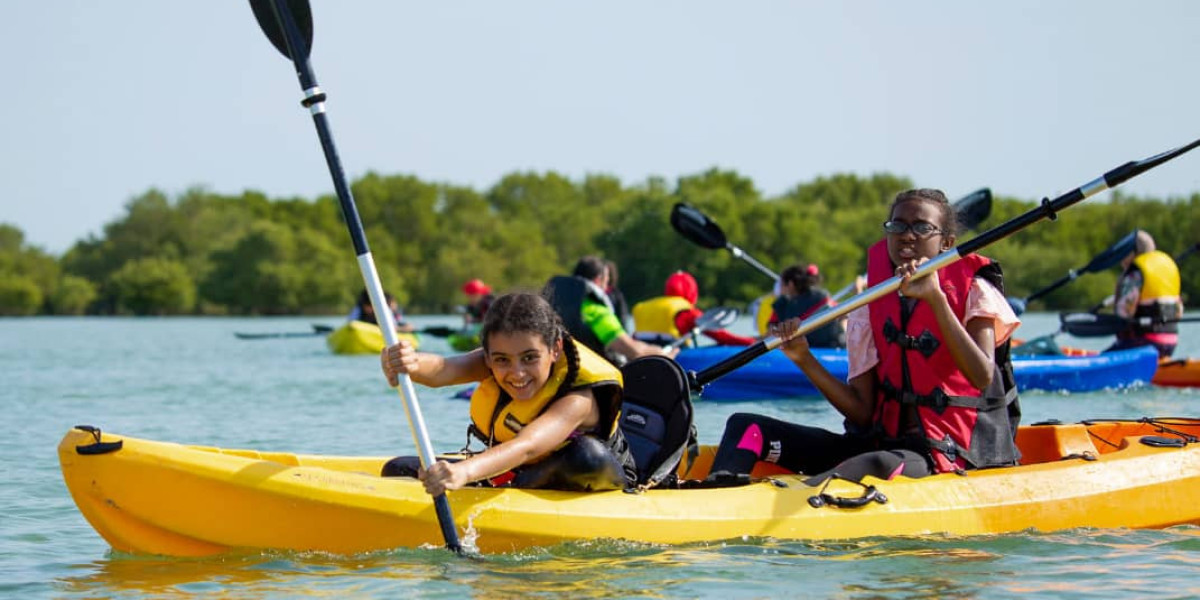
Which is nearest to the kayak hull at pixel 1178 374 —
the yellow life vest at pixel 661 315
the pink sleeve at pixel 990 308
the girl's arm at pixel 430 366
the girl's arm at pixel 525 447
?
the yellow life vest at pixel 661 315

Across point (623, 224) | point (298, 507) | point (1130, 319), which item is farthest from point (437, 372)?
point (623, 224)

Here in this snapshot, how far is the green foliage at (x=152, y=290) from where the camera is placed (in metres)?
54.1

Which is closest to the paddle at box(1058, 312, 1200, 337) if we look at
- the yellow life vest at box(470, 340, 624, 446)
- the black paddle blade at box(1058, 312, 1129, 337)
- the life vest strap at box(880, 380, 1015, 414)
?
the black paddle blade at box(1058, 312, 1129, 337)

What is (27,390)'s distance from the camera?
495 inches

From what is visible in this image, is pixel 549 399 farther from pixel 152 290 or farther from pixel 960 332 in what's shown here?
pixel 152 290

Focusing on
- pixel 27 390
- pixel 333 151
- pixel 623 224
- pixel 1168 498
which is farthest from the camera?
pixel 623 224

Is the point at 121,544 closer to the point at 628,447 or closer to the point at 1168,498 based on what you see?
the point at 628,447

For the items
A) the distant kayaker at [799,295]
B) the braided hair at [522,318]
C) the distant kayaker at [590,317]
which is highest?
the distant kayaker at [799,295]

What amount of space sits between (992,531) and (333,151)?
2.43m

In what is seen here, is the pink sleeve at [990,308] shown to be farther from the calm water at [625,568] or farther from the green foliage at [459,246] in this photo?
the green foliage at [459,246]

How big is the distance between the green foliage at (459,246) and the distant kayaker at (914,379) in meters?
34.7

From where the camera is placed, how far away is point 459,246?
2494 inches

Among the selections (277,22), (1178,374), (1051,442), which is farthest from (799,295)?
(277,22)

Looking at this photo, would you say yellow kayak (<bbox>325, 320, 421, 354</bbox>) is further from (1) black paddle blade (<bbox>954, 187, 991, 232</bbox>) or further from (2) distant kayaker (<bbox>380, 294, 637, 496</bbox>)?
(2) distant kayaker (<bbox>380, 294, 637, 496</bbox>)
